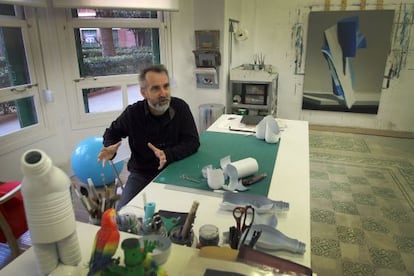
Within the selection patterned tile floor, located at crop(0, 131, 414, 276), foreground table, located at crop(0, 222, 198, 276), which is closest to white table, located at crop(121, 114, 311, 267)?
foreground table, located at crop(0, 222, 198, 276)

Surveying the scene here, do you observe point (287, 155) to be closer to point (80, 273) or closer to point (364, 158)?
point (80, 273)

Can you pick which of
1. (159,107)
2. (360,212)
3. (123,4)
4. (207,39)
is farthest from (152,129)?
(207,39)

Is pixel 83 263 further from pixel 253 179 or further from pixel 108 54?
pixel 108 54

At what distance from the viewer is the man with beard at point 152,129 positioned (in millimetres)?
1816

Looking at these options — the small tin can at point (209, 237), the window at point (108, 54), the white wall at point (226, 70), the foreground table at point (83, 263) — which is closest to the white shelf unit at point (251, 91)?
the white wall at point (226, 70)

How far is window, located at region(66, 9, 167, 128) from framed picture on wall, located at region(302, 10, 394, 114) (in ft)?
7.47

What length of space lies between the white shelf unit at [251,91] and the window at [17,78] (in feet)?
7.53

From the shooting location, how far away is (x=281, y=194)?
1400 mm

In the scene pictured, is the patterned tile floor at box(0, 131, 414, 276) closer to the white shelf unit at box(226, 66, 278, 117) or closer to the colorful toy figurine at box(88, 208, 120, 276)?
the white shelf unit at box(226, 66, 278, 117)

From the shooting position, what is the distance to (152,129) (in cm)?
187

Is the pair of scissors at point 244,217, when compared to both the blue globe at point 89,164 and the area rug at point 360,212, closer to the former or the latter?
the area rug at point 360,212

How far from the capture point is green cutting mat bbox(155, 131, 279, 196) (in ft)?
4.92

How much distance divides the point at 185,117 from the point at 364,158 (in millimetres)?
2753

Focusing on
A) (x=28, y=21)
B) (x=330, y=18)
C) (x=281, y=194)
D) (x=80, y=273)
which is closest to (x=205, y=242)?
(x=80, y=273)
